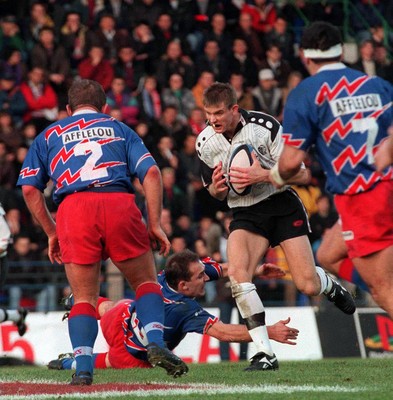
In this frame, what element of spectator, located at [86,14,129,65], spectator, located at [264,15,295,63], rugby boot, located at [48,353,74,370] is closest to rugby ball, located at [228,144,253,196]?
rugby boot, located at [48,353,74,370]

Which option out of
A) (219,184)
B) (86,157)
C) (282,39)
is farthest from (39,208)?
(282,39)

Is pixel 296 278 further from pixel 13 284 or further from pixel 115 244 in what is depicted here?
pixel 13 284

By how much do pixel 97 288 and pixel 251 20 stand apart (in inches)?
532

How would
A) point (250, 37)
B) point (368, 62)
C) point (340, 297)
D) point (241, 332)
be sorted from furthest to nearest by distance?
point (250, 37)
point (368, 62)
point (340, 297)
point (241, 332)

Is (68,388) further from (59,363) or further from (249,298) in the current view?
(59,363)

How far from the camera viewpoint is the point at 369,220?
7.03 metres

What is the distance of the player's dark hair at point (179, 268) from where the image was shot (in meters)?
9.95

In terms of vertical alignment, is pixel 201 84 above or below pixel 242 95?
above

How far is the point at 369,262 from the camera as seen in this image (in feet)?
23.1

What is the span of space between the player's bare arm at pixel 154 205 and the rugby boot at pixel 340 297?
98.4 inches

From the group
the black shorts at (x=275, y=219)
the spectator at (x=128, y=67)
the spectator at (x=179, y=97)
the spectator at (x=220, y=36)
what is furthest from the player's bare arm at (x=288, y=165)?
the spectator at (x=220, y=36)

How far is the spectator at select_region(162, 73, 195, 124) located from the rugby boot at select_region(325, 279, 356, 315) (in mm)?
8374

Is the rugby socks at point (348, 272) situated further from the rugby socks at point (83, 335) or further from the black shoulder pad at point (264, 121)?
the rugby socks at point (83, 335)

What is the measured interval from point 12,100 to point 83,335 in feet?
33.5
